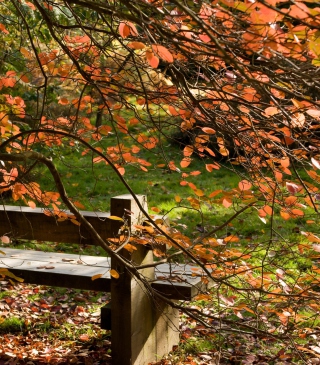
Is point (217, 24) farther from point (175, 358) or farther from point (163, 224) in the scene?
point (175, 358)

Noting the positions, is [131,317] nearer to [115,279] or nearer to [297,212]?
[115,279]

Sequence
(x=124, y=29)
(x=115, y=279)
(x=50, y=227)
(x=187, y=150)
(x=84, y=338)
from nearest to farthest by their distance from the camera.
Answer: (x=124, y=29) < (x=187, y=150) < (x=115, y=279) < (x=50, y=227) < (x=84, y=338)

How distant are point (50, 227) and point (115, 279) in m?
0.62

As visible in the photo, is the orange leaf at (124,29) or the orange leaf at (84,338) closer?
the orange leaf at (124,29)

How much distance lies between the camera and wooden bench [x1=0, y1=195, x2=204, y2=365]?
3824 millimetres

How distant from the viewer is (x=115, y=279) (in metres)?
3.86

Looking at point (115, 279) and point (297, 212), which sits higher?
point (297, 212)

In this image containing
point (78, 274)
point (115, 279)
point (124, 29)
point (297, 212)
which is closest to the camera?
point (124, 29)

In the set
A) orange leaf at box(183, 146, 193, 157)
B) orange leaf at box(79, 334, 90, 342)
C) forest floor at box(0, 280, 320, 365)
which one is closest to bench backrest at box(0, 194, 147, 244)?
orange leaf at box(183, 146, 193, 157)

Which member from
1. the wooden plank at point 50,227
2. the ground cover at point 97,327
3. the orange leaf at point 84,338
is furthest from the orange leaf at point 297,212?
the orange leaf at point 84,338

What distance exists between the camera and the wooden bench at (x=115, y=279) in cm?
382

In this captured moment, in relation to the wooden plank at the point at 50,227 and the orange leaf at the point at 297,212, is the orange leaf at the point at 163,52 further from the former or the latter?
the wooden plank at the point at 50,227

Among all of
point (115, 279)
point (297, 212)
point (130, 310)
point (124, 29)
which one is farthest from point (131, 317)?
point (124, 29)

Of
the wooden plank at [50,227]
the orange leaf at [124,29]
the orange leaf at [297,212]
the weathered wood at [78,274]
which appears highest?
the orange leaf at [124,29]
